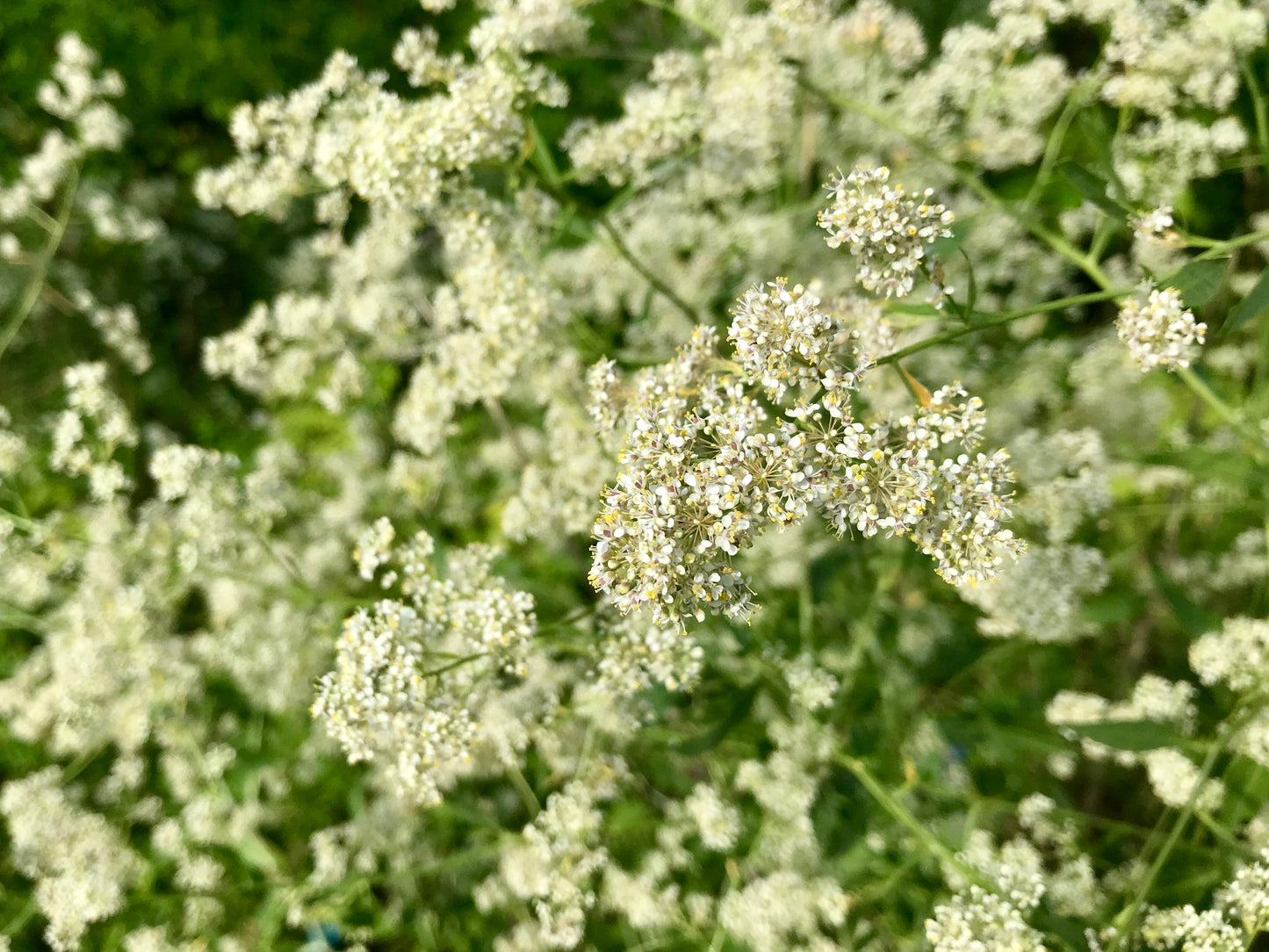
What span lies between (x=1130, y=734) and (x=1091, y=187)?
1.61 metres

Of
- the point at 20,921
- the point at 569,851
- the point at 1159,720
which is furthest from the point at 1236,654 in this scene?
the point at 20,921

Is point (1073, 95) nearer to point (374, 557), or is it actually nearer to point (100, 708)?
point (374, 557)

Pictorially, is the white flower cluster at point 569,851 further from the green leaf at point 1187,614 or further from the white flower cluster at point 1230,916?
the green leaf at point 1187,614

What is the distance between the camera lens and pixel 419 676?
2.21 metres

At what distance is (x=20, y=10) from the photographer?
5.10 m

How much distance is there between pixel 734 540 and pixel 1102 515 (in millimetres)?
2429

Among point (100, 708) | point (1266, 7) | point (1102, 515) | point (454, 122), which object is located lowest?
point (100, 708)

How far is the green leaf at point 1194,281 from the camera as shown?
1.88 meters

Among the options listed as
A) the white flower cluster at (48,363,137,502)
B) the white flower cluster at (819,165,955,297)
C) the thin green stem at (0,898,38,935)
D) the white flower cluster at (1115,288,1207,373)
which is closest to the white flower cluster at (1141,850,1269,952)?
the white flower cluster at (1115,288,1207,373)

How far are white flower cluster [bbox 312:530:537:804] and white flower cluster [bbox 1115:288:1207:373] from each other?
171 cm

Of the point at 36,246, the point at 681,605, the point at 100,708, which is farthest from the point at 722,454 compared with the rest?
the point at 36,246

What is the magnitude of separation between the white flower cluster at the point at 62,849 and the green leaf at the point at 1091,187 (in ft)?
15.6

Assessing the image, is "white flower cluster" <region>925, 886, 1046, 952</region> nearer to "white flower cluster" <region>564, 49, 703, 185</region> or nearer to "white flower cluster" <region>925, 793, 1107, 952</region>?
"white flower cluster" <region>925, 793, 1107, 952</region>

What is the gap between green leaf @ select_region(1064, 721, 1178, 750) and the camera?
2381mm
